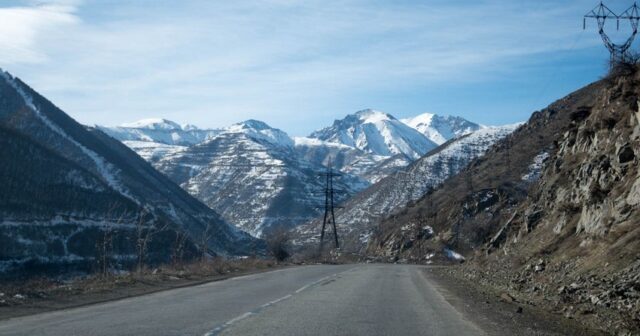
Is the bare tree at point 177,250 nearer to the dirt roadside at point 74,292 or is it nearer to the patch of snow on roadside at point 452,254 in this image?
the dirt roadside at point 74,292

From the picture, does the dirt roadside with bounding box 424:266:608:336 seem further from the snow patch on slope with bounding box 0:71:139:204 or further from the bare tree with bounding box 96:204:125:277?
the snow patch on slope with bounding box 0:71:139:204

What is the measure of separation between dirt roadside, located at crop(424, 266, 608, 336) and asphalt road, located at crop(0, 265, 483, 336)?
1.51ft

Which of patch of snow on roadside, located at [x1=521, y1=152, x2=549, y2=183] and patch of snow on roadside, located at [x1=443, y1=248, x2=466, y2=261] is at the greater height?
patch of snow on roadside, located at [x1=521, y1=152, x2=549, y2=183]

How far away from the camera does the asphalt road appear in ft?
37.6

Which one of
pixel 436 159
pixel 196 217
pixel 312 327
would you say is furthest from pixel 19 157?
pixel 436 159

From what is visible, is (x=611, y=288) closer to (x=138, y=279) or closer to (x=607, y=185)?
(x=607, y=185)

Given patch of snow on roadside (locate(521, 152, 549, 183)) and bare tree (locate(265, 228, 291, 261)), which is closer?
bare tree (locate(265, 228, 291, 261))

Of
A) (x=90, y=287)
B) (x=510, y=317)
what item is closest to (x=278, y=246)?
(x=90, y=287)

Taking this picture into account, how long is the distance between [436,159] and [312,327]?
157130 mm

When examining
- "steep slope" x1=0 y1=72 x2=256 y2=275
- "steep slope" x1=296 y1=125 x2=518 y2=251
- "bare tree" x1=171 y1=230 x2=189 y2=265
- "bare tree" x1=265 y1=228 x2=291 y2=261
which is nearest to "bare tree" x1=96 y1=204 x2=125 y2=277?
"steep slope" x1=0 y1=72 x2=256 y2=275

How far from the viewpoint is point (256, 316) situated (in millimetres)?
13555

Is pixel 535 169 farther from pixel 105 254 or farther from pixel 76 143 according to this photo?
pixel 76 143

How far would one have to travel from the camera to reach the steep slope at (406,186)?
471 ft

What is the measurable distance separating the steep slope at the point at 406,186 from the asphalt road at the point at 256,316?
109 metres
